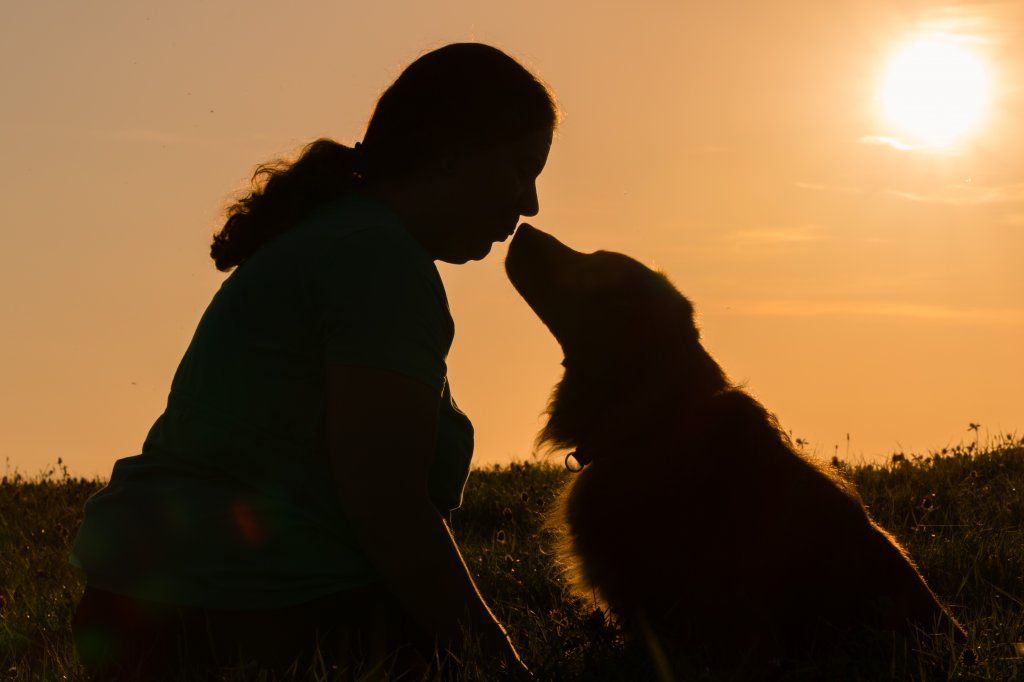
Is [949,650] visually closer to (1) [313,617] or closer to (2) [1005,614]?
(2) [1005,614]

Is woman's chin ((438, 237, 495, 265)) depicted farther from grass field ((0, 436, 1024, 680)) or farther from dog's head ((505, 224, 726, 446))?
grass field ((0, 436, 1024, 680))

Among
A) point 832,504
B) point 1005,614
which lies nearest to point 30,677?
point 832,504

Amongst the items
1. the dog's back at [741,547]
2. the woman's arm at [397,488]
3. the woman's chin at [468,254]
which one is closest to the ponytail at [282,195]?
the woman's chin at [468,254]

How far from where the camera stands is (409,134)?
11.5 feet

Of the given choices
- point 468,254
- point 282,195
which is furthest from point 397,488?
point 282,195

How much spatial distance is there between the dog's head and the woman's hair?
1.04 m

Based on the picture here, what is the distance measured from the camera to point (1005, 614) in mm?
4109

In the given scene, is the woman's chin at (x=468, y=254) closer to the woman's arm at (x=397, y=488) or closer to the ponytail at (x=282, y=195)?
the ponytail at (x=282, y=195)

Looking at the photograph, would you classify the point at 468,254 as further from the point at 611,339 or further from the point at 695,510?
the point at 695,510

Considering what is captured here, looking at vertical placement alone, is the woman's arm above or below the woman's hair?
below

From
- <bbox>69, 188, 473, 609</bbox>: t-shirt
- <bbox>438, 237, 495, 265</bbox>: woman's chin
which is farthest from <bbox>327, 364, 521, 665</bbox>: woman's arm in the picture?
<bbox>438, 237, 495, 265</bbox>: woman's chin

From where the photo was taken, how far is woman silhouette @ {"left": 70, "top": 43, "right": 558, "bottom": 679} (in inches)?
116

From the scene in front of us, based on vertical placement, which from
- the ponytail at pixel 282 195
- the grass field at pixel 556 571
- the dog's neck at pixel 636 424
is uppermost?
Result: the ponytail at pixel 282 195

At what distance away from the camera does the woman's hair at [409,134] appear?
11.5 feet
